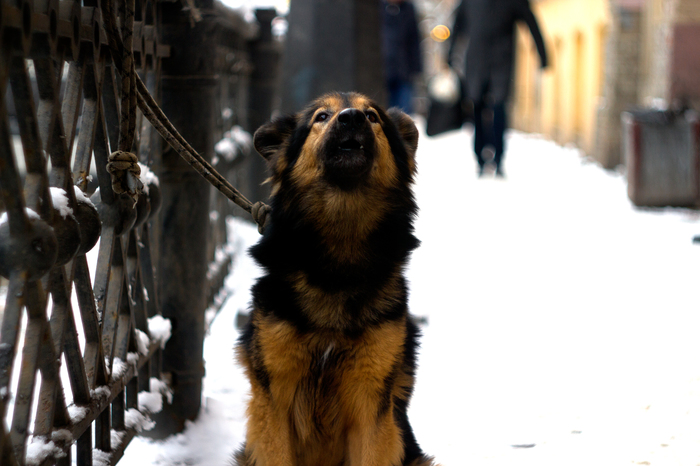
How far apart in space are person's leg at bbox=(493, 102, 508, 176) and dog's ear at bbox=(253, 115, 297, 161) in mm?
7958

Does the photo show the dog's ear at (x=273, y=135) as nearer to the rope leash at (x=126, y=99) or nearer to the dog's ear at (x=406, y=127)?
the dog's ear at (x=406, y=127)

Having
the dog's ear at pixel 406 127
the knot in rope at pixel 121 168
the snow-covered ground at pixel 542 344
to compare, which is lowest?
the snow-covered ground at pixel 542 344

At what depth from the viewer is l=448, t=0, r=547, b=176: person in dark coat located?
10297mm

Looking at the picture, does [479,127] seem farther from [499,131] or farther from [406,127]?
[406,127]

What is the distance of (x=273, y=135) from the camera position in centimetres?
284

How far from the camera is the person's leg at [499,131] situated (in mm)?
10359

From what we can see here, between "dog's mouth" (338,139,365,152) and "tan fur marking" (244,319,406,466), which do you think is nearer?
"tan fur marking" (244,319,406,466)

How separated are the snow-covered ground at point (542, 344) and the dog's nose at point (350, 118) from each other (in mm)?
1062

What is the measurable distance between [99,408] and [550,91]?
764 inches

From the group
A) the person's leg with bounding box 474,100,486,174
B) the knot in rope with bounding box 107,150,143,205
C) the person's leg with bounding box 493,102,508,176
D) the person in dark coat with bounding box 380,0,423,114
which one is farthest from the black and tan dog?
the person in dark coat with bounding box 380,0,423,114

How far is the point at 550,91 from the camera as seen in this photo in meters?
19.9

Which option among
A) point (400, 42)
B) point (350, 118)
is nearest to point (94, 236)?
point (350, 118)

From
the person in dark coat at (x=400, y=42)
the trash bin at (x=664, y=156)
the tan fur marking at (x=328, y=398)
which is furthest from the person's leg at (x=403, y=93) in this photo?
the tan fur marking at (x=328, y=398)

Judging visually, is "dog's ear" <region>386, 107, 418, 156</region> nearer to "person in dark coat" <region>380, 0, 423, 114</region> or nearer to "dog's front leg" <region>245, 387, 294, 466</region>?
"dog's front leg" <region>245, 387, 294, 466</region>
